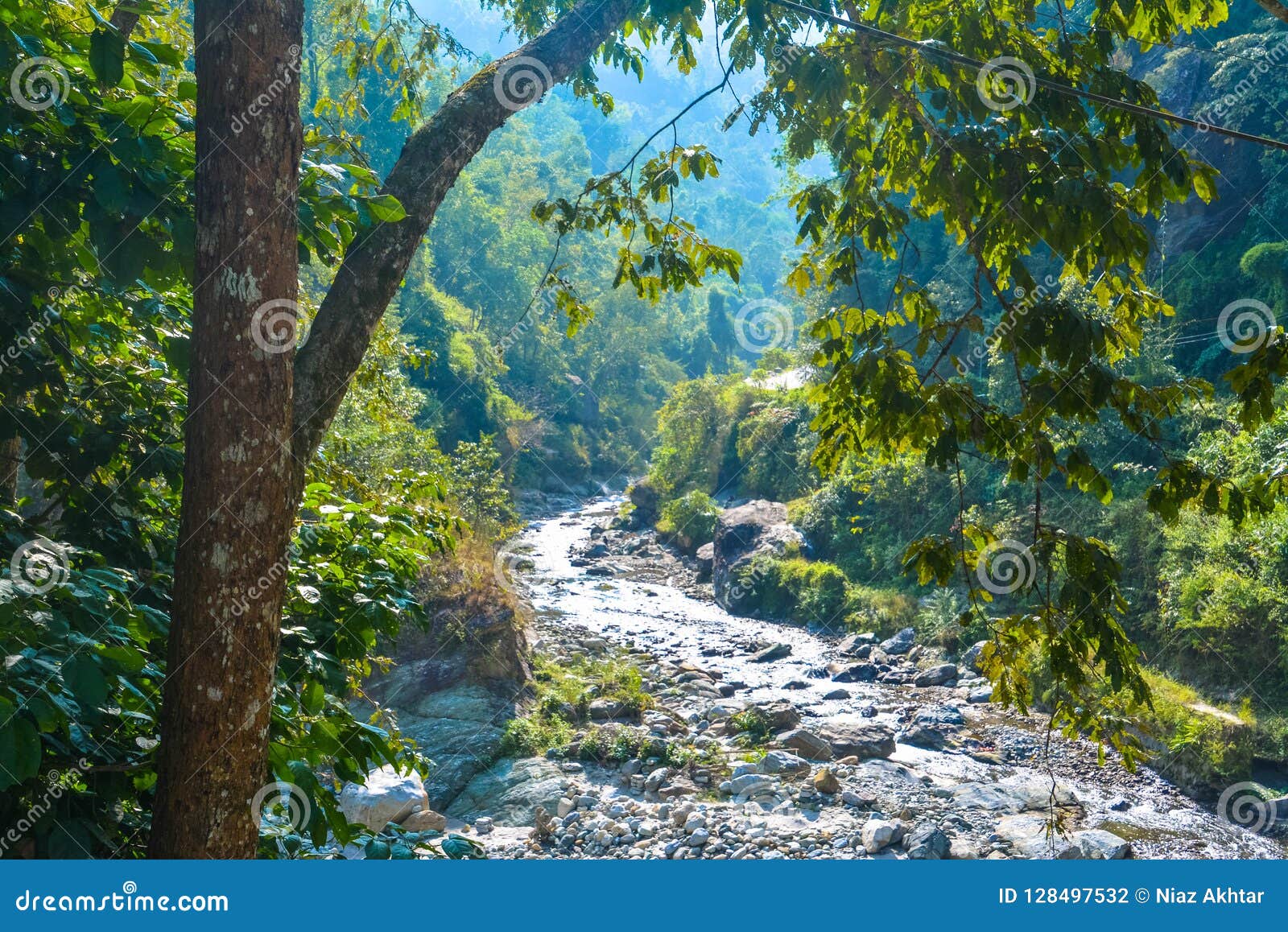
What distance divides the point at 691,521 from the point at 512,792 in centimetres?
1520

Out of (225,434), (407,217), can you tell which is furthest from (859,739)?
(225,434)

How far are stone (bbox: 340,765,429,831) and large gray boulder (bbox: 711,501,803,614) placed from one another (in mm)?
10878

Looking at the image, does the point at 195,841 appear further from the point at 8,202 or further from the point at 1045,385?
the point at 1045,385

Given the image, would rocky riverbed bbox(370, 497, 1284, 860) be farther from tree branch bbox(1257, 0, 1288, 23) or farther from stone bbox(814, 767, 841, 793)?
tree branch bbox(1257, 0, 1288, 23)

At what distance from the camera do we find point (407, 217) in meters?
2.97

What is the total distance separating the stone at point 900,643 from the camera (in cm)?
1421

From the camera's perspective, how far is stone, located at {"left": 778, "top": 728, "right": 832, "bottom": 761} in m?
9.51

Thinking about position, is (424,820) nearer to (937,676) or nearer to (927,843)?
(927,843)

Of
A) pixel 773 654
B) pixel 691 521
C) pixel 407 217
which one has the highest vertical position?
pixel 691 521

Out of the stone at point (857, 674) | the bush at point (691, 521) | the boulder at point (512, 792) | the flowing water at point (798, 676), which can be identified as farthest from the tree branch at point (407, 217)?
the bush at point (691, 521)

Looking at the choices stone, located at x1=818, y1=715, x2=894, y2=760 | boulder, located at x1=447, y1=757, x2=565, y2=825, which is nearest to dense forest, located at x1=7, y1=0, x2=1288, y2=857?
boulder, located at x1=447, y1=757, x2=565, y2=825

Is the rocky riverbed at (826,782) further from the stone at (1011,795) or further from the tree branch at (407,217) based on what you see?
the tree branch at (407,217)

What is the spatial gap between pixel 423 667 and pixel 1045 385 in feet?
30.5

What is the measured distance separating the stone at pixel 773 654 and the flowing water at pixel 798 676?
0.53 ft
